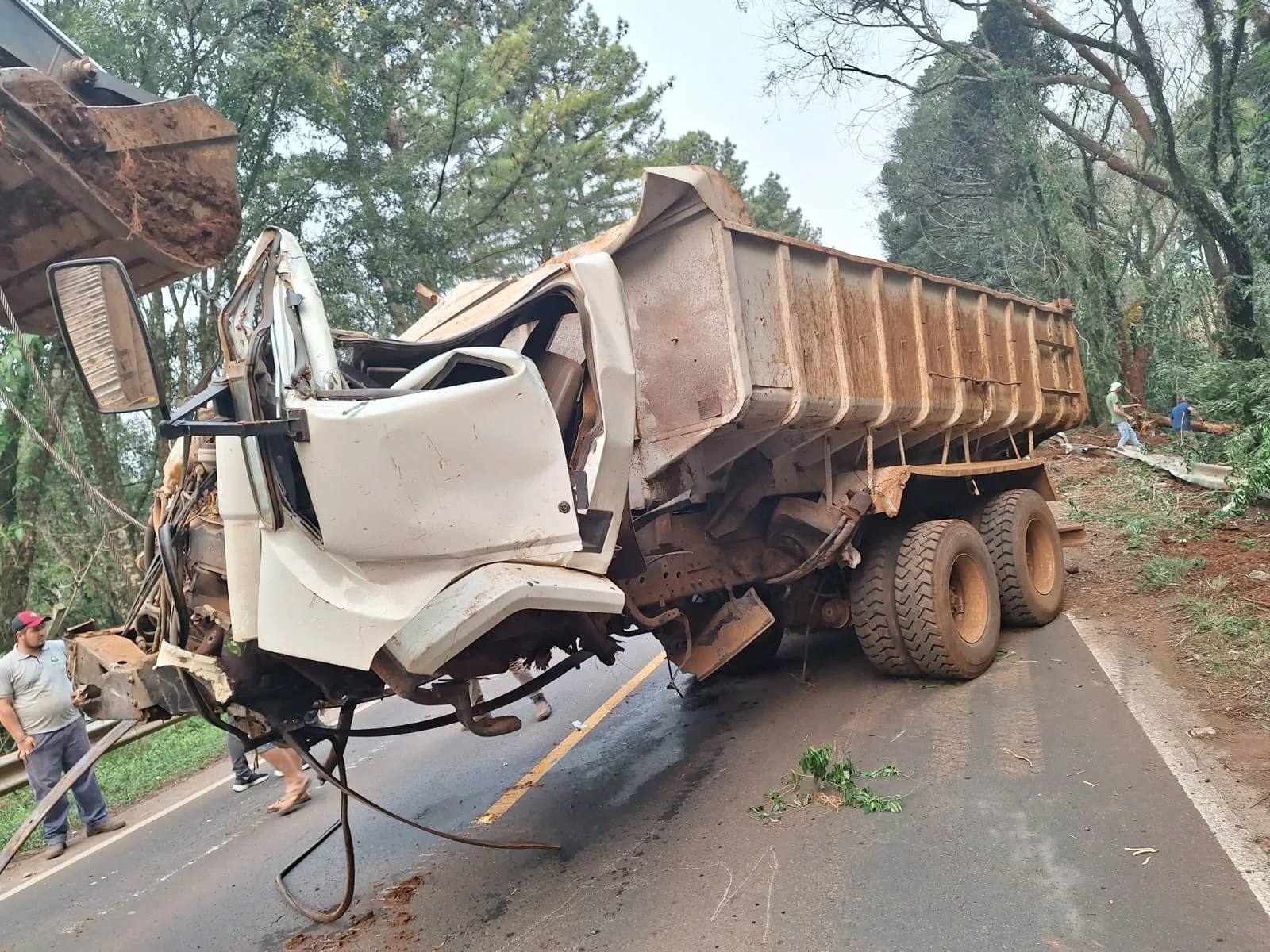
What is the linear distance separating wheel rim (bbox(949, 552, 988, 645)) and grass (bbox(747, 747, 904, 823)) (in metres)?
1.84

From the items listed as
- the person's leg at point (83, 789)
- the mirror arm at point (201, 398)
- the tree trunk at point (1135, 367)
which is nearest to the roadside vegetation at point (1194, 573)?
the mirror arm at point (201, 398)

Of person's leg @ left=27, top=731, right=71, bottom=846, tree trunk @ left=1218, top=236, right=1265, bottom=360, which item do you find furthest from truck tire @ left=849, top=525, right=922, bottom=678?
tree trunk @ left=1218, top=236, right=1265, bottom=360

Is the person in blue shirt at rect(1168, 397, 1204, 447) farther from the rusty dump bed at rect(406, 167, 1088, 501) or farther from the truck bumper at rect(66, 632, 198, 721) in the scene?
the truck bumper at rect(66, 632, 198, 721)

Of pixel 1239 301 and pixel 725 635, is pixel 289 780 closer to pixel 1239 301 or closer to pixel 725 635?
pixel 725 635

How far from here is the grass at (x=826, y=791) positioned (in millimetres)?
3912

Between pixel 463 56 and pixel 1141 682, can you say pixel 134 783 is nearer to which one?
pixel 1141 682

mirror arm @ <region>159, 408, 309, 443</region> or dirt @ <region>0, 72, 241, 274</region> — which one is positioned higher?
dirt @ <region>0, 72, 241, 274</region>

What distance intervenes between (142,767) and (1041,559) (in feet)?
24.9

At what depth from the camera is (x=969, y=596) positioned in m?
5.92

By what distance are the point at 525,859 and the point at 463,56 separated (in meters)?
14.5

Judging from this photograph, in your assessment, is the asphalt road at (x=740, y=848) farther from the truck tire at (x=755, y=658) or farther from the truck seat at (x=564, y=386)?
the truck seat at (x=564, y=386)

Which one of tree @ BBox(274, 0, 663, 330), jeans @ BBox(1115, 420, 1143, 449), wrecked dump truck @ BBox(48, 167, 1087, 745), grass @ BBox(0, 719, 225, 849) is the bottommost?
grass @ BBox(0, 719, 225, 849)

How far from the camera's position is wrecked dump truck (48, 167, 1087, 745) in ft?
9.29

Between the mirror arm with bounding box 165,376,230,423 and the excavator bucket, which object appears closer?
the mirror arm with bounding box 165,376,230,423
